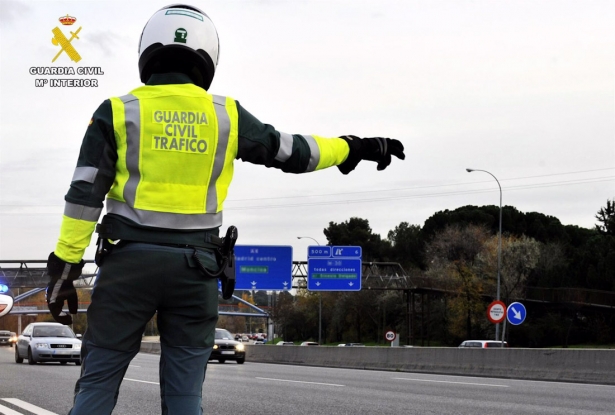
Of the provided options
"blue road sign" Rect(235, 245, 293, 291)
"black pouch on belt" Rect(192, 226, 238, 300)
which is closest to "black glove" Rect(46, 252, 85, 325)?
"black pouch on belt" Rect(192, 226, 238, 300)

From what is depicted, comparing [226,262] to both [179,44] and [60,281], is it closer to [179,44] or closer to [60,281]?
[60,281]

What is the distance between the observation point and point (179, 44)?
4.15 meters

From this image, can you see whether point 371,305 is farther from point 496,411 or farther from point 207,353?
point 207,353

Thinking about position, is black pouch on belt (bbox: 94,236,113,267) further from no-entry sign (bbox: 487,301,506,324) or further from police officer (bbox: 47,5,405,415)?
no-entry sign (bbox: 487,301,506,324)

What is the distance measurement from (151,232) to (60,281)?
401 millimetres

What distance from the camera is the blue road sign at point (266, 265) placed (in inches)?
1705

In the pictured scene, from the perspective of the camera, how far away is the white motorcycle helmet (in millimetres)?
4160

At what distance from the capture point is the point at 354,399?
493 inches

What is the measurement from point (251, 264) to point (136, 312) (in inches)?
1571

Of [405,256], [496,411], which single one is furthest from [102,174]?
[405,256]

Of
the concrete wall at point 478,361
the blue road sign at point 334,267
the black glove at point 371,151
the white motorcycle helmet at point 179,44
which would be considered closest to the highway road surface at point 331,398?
the concrete wall at point 478,361

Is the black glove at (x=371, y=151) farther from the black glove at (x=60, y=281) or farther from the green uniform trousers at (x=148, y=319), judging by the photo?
the black glove at (x=60, y=281)

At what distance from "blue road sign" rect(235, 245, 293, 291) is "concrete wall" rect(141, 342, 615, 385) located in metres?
7.51

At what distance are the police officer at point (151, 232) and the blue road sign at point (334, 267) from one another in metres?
42.8
